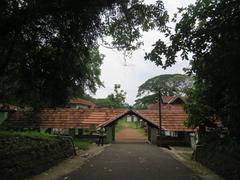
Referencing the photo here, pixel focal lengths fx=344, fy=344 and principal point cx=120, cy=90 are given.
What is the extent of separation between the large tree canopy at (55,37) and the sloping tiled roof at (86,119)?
861 inches

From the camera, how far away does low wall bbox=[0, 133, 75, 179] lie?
1177cm

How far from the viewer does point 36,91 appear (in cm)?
1432

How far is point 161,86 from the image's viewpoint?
81250 mm

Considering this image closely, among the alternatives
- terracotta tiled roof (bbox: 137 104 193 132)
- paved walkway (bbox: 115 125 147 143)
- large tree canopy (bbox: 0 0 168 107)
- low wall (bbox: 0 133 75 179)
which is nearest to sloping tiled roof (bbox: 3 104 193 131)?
terracotta tiled roof (bbox: 137 104 193 132)

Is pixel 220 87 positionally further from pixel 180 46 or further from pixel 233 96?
pixel 180 46

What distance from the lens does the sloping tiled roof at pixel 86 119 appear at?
119 ft

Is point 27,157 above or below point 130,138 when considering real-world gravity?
below

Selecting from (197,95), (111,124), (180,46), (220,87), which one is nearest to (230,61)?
(180,46)

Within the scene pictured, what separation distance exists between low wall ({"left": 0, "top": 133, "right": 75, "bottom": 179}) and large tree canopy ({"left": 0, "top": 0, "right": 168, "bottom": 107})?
2.15 m

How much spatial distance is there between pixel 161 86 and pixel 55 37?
7031cm

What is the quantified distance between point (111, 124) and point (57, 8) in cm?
2730

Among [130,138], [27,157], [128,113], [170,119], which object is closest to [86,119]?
[128,113]

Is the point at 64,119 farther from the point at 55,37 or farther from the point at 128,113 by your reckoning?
the point at 55,37

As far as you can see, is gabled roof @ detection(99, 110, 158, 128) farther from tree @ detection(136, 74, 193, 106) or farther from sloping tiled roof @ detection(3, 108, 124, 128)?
tree @ detection(136, 74, 193, 106)
